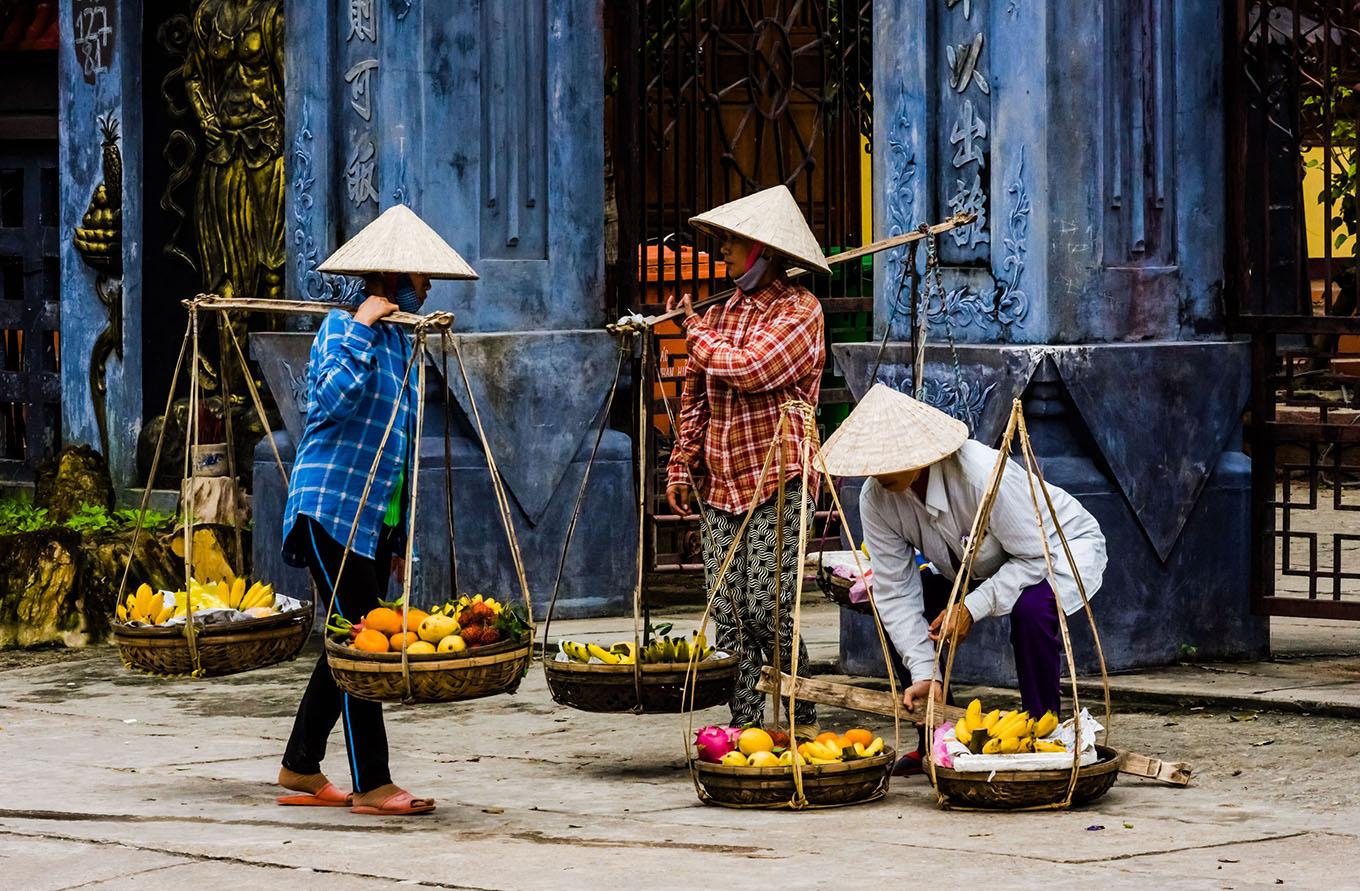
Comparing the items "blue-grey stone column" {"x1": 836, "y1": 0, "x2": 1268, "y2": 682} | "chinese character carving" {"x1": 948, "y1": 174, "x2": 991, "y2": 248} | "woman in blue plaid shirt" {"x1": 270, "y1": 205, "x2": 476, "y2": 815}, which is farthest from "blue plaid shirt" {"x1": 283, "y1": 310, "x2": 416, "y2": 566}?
"chinese character carving" {"x1": 948, "y1": 174, "x2": 991, "y2": 248}

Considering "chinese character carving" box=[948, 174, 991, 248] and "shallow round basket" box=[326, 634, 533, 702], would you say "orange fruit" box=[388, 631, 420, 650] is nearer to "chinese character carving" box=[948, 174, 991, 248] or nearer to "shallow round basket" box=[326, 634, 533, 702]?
"shallow round basket" box=[326, 634, 533, 702]

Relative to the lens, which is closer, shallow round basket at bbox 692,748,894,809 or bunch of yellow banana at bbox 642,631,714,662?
shallow round basket at bbox 692,748,894,809

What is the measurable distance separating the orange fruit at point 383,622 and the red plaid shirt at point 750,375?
141 centimetres

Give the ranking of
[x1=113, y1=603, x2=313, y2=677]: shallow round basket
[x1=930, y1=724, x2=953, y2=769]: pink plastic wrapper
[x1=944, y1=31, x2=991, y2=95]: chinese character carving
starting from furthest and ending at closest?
[x1=944, y1=31, x2=991, y2=95]: chinese character carving < [x1=113, y1=603, x2=313, y2=677]: shallow round basket < [x1=930, y1=724, x2=953, y2=769]: pink plastic wrapper

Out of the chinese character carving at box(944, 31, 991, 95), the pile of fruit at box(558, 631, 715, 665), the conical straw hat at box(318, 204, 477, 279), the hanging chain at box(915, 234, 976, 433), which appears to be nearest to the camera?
the conical straw hat at box(318, 204, 477, 279)

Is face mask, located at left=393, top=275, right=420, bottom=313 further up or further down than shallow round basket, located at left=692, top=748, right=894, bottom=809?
further up

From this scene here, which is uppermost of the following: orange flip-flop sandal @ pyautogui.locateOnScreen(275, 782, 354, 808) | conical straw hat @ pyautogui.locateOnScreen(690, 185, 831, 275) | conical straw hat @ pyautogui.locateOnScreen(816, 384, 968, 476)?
conical straw hat @ pyautogui.locateOnScreen(690, 185, 831, 275)

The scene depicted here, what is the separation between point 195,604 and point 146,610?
161mm

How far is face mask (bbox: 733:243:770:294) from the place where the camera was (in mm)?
7688

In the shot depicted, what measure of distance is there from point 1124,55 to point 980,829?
3.72 m

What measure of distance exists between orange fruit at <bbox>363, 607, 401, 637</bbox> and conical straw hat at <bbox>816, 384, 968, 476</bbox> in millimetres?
1334

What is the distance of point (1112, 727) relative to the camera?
26.3 feet

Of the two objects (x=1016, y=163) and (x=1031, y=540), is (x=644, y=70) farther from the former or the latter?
(x=1031, y=540)

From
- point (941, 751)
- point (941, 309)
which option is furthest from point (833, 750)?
point (941, 309)
